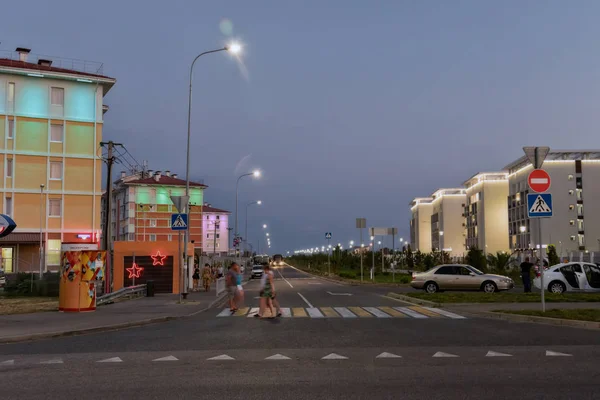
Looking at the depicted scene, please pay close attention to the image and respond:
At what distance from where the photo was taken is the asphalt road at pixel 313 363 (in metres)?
8.21

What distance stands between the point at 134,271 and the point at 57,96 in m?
29.4

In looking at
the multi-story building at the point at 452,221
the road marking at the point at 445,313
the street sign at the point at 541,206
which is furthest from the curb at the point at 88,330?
the multi-story building at the point at 452,221

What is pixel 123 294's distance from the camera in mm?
28391

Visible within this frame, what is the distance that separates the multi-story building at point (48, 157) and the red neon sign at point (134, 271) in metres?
22.1

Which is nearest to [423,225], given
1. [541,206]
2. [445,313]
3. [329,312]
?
[329,312]

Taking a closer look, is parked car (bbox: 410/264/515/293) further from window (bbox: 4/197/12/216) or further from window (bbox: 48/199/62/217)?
window (bbox: 4/197/12/216)

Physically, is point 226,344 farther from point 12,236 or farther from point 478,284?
point 12,236

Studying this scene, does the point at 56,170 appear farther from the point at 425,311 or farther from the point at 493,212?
the point at 493,212

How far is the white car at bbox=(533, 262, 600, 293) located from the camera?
29047 mm

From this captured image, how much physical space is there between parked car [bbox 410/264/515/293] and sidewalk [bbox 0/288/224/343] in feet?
40.7

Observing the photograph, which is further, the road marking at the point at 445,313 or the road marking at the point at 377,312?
the road marking at the point at 377,312

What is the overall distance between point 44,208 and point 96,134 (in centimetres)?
825

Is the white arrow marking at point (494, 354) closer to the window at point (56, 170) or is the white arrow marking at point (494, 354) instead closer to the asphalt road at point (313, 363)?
the asphalt road at point (313, 363)

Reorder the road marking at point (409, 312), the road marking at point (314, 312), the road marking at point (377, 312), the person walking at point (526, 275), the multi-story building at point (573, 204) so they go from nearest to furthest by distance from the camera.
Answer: the road marking at point (409, 312) → the road marking at point (377, 312) → the road marking at point (314, 312) → the person walking at point (526, 275) → the multi-story building at point (573, 204)
